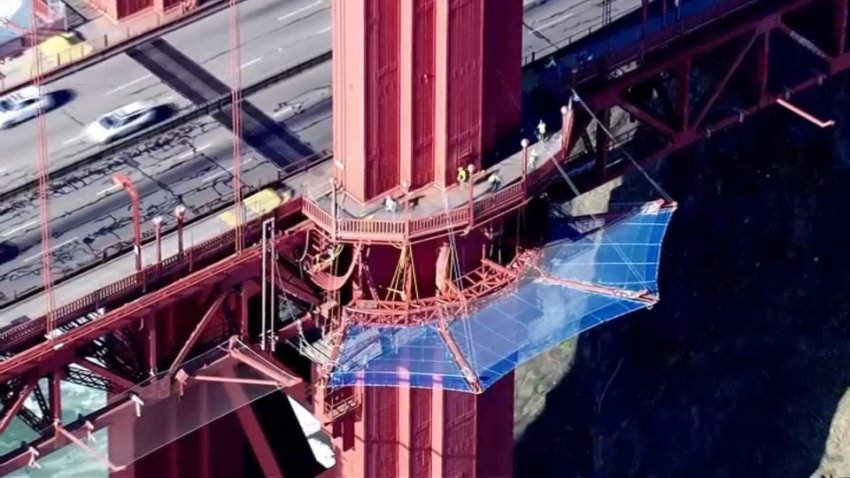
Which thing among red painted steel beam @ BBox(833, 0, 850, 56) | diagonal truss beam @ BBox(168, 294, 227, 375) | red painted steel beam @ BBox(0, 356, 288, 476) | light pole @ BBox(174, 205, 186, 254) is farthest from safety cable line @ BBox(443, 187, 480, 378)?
red painted steel beam @ BBox(833, 0, 850, 56)

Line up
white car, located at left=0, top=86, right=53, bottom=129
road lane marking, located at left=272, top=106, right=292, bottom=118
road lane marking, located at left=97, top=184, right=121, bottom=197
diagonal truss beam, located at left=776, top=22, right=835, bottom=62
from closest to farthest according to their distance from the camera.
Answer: road lane marking, located at left=97, top=184, right=121, bottom=197 < road lane marking, located at left=272, top=106, right=292, bottom=118 < white car, located at left=0, top=86, right=53, bottom=129 < diagonal truss beam, located at left=776, top=22, right=835, bottom=62

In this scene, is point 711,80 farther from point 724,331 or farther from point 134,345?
point 134,345

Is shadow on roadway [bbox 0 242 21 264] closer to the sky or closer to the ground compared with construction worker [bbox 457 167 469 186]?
closer to the ground

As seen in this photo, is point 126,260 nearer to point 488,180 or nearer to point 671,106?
point 488,180

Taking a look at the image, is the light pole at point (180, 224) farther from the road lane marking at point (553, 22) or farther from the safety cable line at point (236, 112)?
the road lane marking at point (553, 22)

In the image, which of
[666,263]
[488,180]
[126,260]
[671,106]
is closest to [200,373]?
[126,260]

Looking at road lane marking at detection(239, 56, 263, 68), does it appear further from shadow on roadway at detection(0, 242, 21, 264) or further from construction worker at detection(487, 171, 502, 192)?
shadow on roadway at detection(0, 242, 21, 264)

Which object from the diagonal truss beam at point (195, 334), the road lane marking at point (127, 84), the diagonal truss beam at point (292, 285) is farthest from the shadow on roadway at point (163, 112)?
the diagonal truss beam at point (195, 334)
